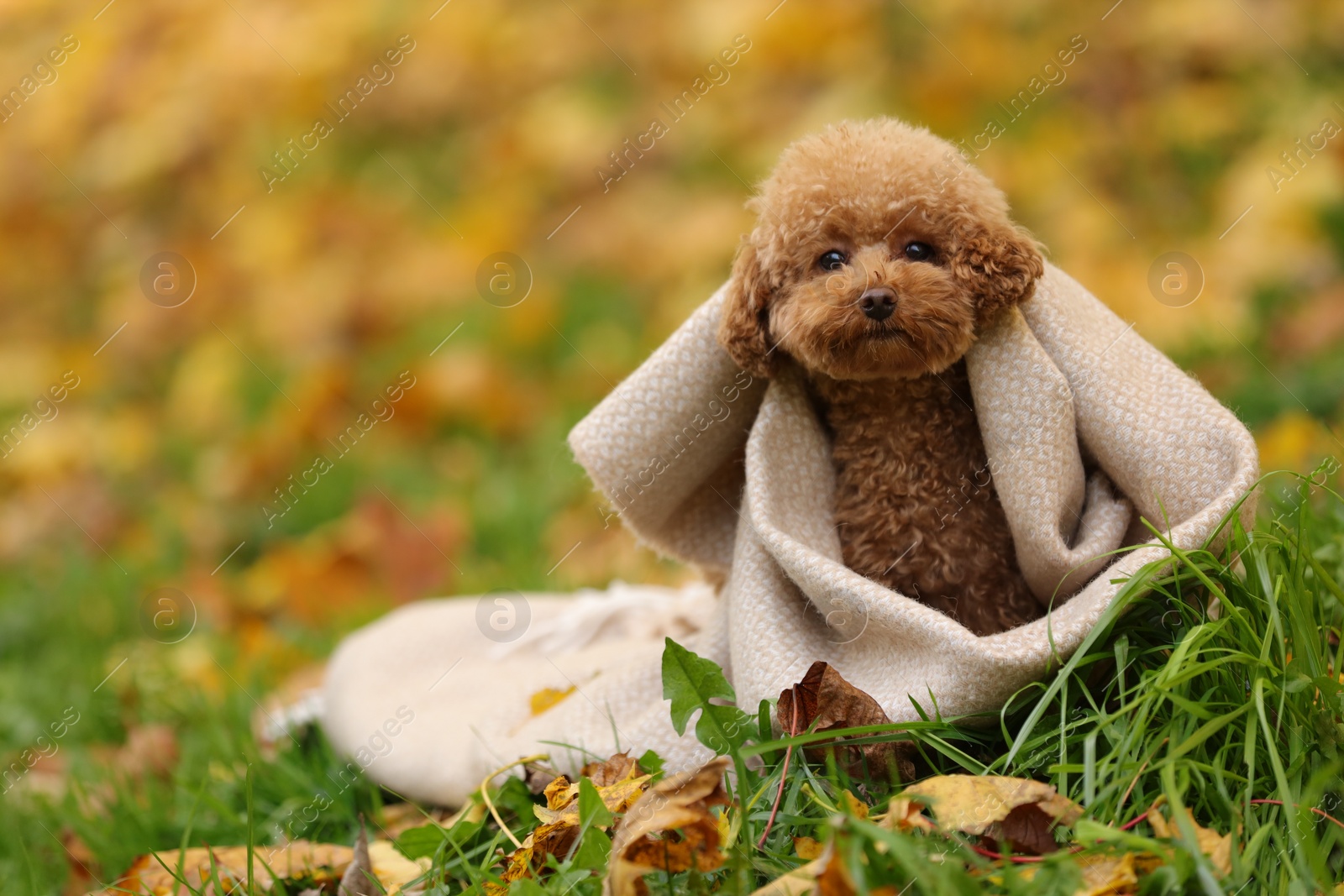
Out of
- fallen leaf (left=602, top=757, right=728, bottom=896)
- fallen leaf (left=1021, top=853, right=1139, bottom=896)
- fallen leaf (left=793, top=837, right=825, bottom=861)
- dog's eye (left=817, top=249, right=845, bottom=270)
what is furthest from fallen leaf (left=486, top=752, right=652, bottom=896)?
dog's eye (left=817, top=249, right=845, bottom=270)

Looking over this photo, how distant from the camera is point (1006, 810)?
4.24 ft

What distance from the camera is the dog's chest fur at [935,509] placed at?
1562 mm

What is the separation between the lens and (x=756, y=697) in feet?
5.08

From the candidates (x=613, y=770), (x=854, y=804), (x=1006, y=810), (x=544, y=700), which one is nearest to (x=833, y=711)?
(x=854, y=804)

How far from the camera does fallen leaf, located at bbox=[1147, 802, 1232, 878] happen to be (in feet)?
4.00

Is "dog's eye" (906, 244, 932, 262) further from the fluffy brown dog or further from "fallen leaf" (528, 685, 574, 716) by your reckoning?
"fallen leaf" (528, 685, 574, 716)

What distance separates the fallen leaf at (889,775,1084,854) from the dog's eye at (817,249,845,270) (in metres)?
0.68

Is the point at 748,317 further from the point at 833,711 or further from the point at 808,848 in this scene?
the point at 808,848

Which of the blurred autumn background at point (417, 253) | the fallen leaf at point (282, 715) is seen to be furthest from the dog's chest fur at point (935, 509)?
the fallen leaf at point (282, 715)

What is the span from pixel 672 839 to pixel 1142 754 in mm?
596

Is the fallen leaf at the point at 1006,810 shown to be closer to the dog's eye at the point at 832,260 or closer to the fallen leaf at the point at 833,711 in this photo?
the fallen leaf at the point at 833,711

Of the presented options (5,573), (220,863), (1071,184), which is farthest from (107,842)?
(1071,184)

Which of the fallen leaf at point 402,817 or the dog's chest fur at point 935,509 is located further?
the fallen leaf at point 402,817

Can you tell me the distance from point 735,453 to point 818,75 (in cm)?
392
